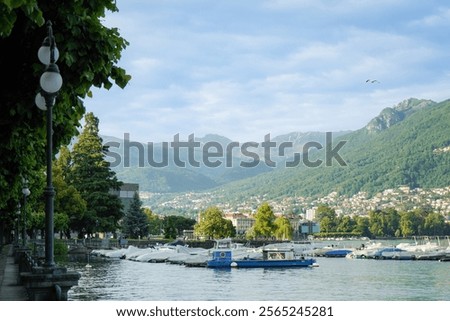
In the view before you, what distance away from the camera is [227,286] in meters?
43.9

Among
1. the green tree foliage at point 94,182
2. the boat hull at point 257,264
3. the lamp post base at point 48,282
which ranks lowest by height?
the boat hull at point 257,264

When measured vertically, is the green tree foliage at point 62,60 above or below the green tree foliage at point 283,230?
above

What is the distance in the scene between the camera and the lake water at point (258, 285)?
120 ft

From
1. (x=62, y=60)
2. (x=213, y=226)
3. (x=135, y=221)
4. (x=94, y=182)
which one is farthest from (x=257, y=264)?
(x=62, y=60)

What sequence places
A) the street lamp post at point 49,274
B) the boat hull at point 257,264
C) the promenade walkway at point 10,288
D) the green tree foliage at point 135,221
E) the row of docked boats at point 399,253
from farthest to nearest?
1. the green tree foliage at point 135,221
2. the row of docked boats at point 399,253
3. the boat hull at point 257,264
4. the promenade walkway at point 10,288
5. the street lamp post at point 49,274

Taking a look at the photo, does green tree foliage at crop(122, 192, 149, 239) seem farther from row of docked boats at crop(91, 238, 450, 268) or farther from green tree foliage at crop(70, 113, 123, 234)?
green tree foliage at crop(70, 113, 123, 234)

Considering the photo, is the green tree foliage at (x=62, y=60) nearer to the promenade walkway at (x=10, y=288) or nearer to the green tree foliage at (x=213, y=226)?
the promenade walkway at (x=10, y=288)

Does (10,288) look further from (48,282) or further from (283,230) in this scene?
(283,230)

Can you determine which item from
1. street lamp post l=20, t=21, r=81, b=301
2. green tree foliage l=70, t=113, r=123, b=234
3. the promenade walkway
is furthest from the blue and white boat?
street lamp post l=20, t=21, r=81, b=301

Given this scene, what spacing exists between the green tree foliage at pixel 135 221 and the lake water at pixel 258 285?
3582 centimetres

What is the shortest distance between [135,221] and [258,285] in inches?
2241

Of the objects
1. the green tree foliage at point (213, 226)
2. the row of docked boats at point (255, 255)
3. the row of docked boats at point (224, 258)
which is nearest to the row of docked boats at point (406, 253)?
the row of docked boats at point (255, 255)

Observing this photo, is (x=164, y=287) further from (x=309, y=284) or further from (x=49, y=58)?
(x=49, y=58)

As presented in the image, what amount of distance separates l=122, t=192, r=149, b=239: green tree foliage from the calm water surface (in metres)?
37.3
